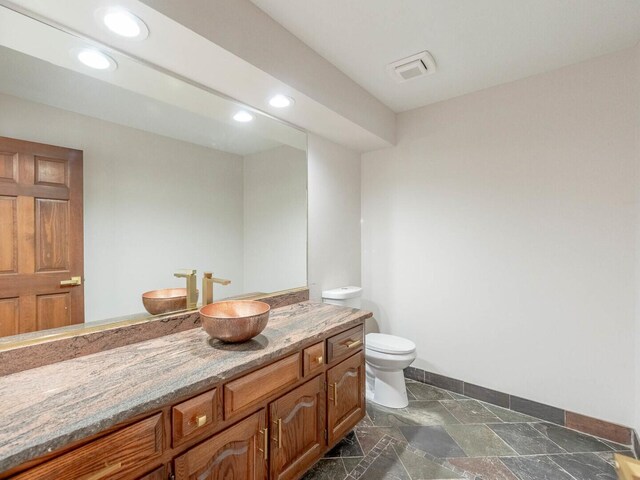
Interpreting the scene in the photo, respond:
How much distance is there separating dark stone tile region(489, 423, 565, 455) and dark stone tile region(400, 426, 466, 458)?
36cm

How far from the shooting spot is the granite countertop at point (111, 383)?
747 millimetres

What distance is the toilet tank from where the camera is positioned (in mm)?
2492

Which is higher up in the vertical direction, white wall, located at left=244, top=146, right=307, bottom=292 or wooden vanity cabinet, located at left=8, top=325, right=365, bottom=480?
white wall, located at left=244, top=146, right=307, bottom=292

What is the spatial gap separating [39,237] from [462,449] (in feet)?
8.27

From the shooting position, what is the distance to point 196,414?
1.01 meters

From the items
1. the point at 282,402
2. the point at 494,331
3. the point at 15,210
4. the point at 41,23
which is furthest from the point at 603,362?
the point at 41,23

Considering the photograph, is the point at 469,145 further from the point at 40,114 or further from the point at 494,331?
the point at 40,114

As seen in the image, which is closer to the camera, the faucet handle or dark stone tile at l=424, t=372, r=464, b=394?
the faucet handle

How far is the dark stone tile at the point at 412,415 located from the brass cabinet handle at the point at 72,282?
2008mm

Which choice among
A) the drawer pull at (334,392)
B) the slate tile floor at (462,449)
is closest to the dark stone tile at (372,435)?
the slate tile floor at (462,449)

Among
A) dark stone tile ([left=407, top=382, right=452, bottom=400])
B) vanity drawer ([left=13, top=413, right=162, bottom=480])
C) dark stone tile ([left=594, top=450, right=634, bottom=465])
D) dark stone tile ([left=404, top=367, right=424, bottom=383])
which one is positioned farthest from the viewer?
dark stone tile ([left=404, top=367, right=424, bottom=383])

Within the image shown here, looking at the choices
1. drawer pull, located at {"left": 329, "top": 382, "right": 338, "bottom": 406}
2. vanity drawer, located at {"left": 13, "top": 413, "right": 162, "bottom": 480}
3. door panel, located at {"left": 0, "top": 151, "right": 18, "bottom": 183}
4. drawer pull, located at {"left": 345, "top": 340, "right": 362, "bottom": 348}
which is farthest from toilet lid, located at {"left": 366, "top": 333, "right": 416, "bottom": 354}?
door panel, located at {"left": 0, "top": 151, "right": 18, "bottom": 183}

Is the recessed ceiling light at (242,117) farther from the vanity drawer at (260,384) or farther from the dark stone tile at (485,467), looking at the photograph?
the dark stone tile at (485,467)

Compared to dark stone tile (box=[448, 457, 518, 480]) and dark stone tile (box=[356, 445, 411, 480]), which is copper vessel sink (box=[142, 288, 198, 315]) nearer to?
dark stone tile (box=[356, 445, 411, 480])
